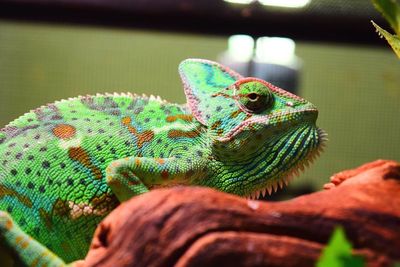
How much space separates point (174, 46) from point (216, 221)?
2211mm

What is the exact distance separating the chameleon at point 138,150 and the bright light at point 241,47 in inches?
46.8

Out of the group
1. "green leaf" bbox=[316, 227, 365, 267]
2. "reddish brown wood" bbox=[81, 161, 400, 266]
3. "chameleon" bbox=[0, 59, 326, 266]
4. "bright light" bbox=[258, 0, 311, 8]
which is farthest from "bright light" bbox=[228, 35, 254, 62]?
"green leaf" bbox=[316, 227, 365, 267]

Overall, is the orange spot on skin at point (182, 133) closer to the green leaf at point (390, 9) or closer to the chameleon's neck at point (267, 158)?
the chameleon's neck at point (267, 158)

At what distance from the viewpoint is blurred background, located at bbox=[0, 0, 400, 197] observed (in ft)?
9.02

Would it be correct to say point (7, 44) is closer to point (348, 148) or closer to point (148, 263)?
point (348, 148)

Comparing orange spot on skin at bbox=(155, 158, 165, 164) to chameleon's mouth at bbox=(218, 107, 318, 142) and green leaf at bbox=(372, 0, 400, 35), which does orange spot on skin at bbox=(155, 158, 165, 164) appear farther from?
green leaf at bbox=(372, 0, 400, 35)

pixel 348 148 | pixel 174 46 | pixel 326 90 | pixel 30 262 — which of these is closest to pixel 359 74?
pixel 326 90

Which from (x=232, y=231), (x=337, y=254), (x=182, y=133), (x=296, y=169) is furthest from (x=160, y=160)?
(x=337, y=254)

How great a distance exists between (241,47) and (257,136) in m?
1.44

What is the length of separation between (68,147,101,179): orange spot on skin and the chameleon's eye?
42 centimetres

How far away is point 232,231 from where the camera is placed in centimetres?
102

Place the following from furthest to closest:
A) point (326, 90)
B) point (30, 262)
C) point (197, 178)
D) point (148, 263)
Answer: point (326, 90)
point (197, 178)
point (30, 262)
point (148, 263)

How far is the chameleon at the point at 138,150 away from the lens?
4.84 ft

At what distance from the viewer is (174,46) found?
10.3ft
